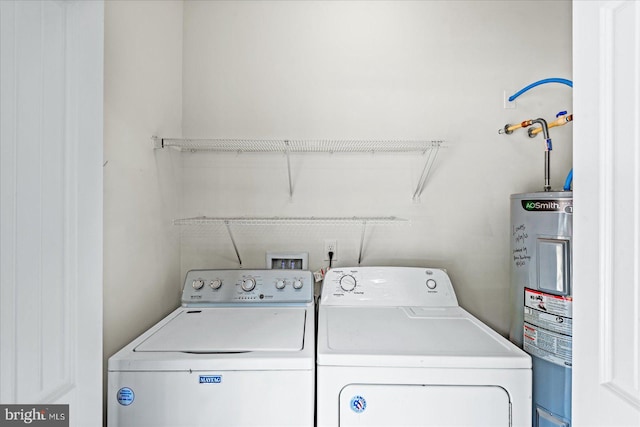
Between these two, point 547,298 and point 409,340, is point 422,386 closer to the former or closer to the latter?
point 409,340

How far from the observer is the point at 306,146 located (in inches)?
76.0

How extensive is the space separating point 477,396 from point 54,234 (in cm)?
132

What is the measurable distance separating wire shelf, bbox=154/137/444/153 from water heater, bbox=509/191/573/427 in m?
0.61

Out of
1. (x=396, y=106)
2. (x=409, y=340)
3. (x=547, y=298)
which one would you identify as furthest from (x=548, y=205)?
(x=396, y=106)

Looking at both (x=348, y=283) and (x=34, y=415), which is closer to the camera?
(x=34, y=415)

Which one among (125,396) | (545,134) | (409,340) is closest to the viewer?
(125,396)

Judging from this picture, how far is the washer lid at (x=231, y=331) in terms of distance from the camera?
1.21 meters

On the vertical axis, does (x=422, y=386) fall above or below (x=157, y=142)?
below

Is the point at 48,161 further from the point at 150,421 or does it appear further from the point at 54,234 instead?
the point at 150,421

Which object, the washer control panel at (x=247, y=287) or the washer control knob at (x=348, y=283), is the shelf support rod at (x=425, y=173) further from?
the washer control panel at (x=247, y=287)

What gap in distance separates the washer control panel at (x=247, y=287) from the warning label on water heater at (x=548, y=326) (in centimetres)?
101

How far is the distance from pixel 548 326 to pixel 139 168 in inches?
74.6

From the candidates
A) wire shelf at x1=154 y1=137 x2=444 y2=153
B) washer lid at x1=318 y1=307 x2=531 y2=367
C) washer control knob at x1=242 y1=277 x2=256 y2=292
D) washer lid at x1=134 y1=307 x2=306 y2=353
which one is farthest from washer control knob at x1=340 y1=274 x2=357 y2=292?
wire shelf at x1=154 y1=137 x2=444 y2=153
